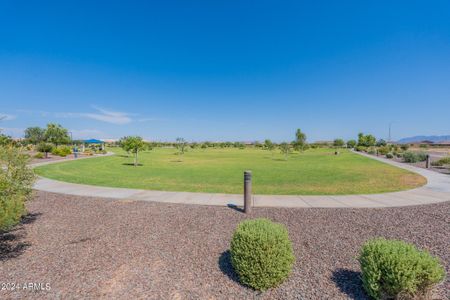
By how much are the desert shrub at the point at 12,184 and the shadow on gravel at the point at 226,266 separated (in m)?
3.91

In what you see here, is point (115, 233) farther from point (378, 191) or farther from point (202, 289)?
point (378, 191)

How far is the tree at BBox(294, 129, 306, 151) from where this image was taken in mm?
42094

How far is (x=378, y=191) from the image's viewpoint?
33.9 ft

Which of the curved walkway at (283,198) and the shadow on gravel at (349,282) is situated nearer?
the shadow on gravel at (349,282)

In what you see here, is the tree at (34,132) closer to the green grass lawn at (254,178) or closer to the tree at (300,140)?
the green grass lawn at (254,178)

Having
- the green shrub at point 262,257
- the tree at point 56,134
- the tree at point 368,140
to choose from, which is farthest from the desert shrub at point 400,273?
the tree at point 368,140

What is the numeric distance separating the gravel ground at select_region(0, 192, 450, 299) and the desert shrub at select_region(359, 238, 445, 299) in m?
0.41

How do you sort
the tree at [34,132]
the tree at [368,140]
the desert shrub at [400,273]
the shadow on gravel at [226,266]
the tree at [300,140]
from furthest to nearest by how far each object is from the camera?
the tree at [368,140]
the tree at [34,132]
the tree at [300,140]
the shadow on gravel at [226,266]
the desert shrub at [400,273]

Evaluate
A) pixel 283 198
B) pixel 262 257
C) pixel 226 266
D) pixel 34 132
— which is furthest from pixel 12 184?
pixel 34 132

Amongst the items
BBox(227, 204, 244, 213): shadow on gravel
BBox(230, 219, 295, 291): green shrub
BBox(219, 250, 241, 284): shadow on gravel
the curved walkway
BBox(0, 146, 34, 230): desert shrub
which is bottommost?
BBox(219, 250, 241, 284): shadow on gravel

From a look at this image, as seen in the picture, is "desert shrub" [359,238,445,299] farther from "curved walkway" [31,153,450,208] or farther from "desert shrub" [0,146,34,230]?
"desert shrub" [0,146,34,230]

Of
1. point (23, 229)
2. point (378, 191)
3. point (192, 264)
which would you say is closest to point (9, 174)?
point (23, 229)

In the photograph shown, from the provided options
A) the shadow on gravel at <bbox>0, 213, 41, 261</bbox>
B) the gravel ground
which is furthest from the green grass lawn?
the gravel ground

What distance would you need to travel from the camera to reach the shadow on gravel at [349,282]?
3449 mm
